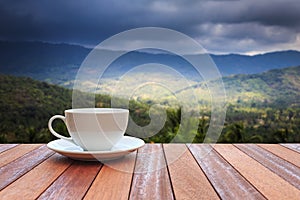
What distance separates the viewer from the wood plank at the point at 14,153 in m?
0.82

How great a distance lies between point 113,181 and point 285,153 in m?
0.57

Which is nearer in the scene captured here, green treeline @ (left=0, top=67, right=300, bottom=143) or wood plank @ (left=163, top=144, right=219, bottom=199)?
wood plank @ (left=163, top=144, right=219, bottom=199)

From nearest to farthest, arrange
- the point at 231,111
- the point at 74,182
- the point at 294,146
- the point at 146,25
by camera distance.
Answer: the point at 74,182
the point at 294,146
the point at 231,111
the point at 146,25

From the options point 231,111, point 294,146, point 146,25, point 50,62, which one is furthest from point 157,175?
point 50,62

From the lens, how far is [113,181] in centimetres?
63

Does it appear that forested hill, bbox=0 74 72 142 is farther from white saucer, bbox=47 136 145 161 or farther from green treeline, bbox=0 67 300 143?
Result: white saucer, bbox=47 136 145 161

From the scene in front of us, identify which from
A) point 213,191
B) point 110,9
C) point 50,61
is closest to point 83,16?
point 110,9

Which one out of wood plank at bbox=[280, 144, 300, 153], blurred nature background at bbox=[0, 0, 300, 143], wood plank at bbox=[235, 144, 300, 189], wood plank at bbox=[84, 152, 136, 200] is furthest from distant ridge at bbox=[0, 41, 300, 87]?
wood plank at bbox=[84, 152, 136, 200]

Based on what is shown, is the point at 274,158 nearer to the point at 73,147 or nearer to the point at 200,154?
the point at 200,154

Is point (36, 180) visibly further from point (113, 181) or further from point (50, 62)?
point (50, 62)

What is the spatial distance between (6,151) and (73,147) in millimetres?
234

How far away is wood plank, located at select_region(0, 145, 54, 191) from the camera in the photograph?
0.66m

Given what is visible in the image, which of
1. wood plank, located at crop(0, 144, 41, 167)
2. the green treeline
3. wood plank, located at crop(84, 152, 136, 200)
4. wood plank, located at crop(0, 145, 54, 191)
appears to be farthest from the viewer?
the green treeline

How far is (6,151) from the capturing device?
3.08 feet
